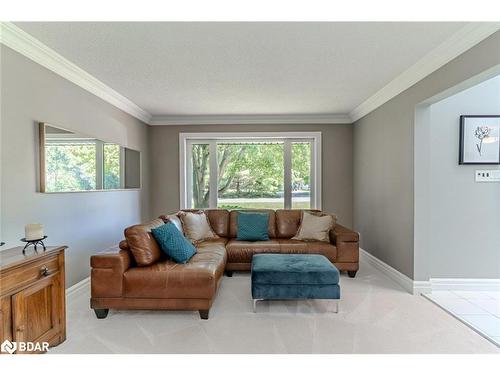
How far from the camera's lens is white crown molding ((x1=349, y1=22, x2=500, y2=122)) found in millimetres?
2262

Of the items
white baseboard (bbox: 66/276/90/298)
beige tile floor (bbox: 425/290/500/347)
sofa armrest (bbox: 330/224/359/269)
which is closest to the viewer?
beige tile floor (bbox: 425/290/500/347)

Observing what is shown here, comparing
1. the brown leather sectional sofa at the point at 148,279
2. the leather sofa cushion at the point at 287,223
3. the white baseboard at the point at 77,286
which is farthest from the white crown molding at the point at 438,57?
the white baseboard at the point at 77,286

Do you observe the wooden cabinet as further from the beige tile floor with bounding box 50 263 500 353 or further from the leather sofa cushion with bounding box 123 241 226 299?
the leather sofa cushion with bounding box 123 241 226 299

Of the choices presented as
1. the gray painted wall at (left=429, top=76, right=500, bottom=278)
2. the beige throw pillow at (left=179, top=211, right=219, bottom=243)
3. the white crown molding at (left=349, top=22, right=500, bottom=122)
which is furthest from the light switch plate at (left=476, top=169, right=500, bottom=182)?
the beige throw pillow at (left=179, top=211, right=219, bottom=243)

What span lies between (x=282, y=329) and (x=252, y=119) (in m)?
3.87

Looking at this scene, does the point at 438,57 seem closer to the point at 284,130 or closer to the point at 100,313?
the point at 284,130

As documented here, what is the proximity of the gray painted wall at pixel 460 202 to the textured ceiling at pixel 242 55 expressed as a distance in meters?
0.85

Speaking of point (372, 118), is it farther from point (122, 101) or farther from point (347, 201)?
point (122, 101)

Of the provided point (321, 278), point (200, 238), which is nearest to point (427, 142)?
point (321, 278)

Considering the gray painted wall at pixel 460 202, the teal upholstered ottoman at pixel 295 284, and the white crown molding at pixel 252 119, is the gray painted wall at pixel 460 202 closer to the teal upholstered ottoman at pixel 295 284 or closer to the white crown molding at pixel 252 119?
the teal upholstered ottoman at pixel 295 284

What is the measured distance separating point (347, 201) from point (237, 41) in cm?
394

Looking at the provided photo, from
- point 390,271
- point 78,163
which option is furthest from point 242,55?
point 390,271

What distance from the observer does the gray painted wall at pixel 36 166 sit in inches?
94.3

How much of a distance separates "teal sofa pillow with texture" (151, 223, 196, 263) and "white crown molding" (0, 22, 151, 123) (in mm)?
1899
